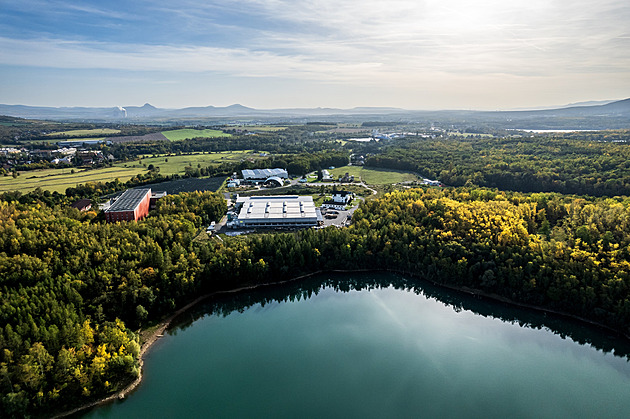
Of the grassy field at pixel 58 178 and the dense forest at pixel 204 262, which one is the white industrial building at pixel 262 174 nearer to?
the dense forest at pixel 204 262

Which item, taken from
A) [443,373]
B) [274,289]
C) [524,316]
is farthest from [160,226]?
[524,316]

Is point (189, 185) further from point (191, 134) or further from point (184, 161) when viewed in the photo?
point (191, 134)

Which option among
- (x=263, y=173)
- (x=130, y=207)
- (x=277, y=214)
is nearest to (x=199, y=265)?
(x=277, y=214)

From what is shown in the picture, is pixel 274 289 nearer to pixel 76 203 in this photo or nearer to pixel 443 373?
pixel 443 373

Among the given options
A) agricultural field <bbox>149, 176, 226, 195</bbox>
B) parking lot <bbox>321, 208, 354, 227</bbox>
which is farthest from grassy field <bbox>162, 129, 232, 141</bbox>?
parking lot <bbox>321, 208, 354, 227</bbox>

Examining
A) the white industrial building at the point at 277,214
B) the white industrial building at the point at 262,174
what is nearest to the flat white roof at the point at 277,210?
the white industrial building at the point at 277,214

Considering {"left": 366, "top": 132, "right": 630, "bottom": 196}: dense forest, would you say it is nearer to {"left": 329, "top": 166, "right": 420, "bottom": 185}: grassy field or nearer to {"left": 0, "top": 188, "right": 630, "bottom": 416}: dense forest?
{"left": 329, "top": 166, "right": 420, "bottom": 185}: grassy field
